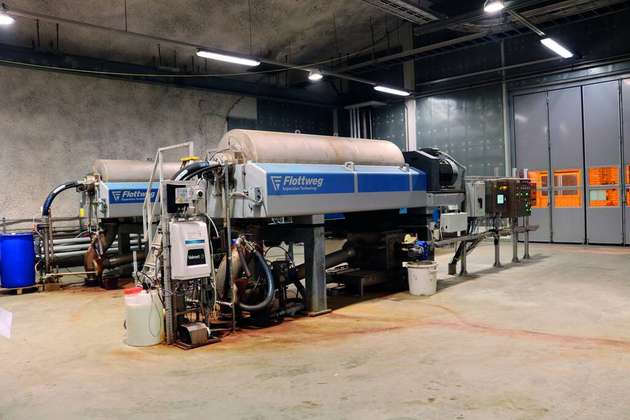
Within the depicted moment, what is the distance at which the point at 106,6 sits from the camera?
872 cm

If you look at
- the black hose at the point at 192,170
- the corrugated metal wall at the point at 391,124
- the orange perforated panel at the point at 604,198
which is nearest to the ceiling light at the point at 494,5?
the black hose at the point at 192,170

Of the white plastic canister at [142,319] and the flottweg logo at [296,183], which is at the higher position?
the flottweg logo at [296,183]

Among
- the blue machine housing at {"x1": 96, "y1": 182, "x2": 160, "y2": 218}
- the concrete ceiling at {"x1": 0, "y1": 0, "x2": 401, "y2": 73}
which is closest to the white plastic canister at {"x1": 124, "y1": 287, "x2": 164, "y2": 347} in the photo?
the blue machine housing at {"x1": 96, "y1": 182, "x2": 160, "y2": 218}

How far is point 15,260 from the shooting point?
7348 mm

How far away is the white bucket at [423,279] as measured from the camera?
21.2 feet

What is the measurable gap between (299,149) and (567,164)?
835cm

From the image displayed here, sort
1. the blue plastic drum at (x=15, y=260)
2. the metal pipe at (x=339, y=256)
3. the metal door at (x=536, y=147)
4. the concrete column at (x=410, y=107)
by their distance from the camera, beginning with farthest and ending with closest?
the concrete column at (x=410, y=107), the metal door at (x=536, y=147), the blue plastic drum at (x=15, y=260), the metal pipe at (x=339, y=256)

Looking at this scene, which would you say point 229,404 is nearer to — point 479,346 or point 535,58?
point 479,346

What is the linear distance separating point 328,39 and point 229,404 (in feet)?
36.5

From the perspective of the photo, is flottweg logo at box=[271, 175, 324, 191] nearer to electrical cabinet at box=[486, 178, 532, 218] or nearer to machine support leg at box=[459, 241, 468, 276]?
machine support leg at box=[459, 241, 468, 276]

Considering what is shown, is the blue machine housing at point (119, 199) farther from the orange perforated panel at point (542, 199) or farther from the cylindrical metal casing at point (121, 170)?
the orange perforated panel at point (542, 199)

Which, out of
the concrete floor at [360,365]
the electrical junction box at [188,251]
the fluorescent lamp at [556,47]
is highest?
the fluorescent lamp at [556,47]

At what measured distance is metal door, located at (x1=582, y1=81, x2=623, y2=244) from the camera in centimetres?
1084

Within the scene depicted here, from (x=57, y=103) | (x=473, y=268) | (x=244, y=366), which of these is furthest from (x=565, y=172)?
(x=57, y=103)
